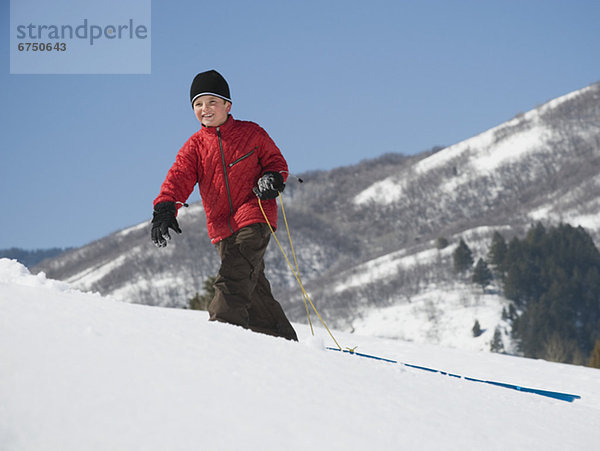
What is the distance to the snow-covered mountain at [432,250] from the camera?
102250 mm

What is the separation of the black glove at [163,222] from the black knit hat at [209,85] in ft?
2.52

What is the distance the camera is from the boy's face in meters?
4.54

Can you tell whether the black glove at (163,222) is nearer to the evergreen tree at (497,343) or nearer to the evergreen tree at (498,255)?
the evergreen tree at (497,343)

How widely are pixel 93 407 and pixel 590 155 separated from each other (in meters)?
192

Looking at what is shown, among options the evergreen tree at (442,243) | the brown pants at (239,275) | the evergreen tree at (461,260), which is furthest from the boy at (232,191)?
the evergreen tree at (442,243)

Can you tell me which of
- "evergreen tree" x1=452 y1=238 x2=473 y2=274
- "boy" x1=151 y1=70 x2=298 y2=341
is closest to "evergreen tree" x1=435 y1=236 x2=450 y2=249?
"evergreen tree" x1=452 y1=238 x2=473 y2=274

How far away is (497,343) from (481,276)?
66.9 ft

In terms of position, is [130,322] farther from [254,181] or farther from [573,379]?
[573,379]

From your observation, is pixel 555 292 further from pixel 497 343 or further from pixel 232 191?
pixel 232 191

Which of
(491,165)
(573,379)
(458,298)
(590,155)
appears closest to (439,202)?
(491,165)

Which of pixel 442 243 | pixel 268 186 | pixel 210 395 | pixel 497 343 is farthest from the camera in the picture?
pixel 442 243

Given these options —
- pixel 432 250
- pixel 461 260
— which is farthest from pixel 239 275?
pixel 432 250

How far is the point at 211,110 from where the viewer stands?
4.54 meters

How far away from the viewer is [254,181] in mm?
4516
